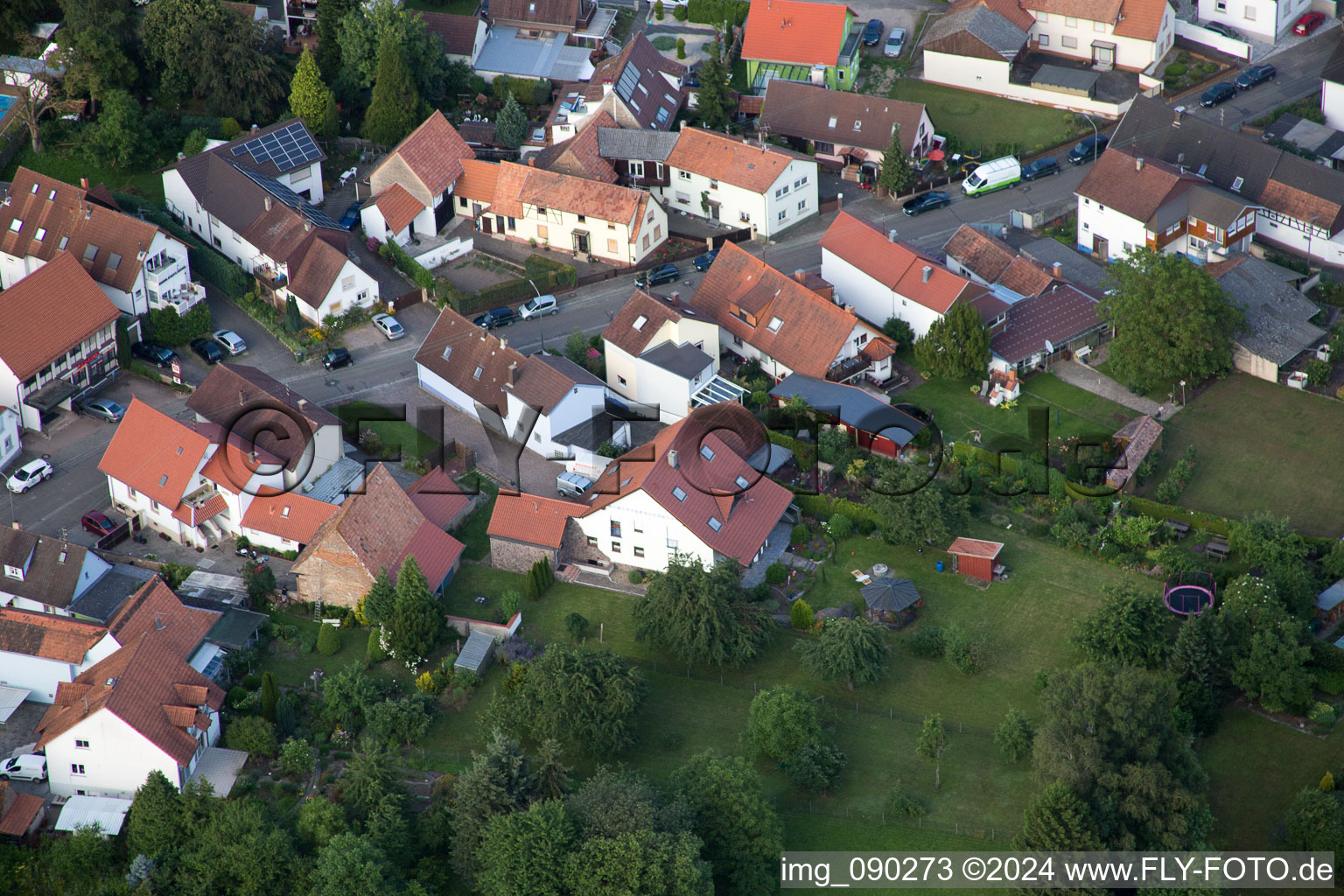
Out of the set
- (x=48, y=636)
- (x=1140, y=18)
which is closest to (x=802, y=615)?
(x=48, y=636)

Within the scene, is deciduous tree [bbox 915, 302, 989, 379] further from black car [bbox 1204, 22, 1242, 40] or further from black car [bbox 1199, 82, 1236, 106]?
black car [bbox 1204, 22, 1242, 40]

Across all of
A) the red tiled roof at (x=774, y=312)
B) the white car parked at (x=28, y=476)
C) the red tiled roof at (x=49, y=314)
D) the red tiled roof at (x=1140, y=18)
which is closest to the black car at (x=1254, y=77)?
the red tiled roof at (x=1140, y=18)

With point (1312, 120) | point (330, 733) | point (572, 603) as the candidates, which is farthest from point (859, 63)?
point (330, 733)

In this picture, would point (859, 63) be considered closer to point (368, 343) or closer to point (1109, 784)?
point (368, 343)

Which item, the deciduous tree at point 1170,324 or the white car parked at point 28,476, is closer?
the white car parked at point 28,476

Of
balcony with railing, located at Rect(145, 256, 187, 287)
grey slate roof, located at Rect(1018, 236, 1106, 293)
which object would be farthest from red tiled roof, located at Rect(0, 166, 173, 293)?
grey slate roof, located at Rect(1018, 236, 1106, 293)

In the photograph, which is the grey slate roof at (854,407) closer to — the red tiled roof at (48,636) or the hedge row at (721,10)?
the red tiled roof at (48,636)

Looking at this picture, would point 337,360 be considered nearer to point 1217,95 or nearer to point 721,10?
point 721,10
